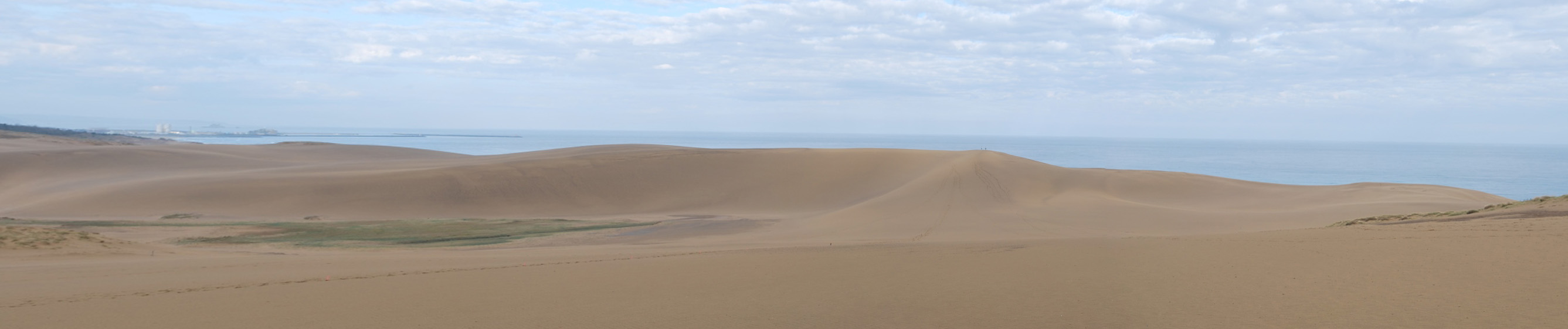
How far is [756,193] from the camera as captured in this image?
2889 centimetres

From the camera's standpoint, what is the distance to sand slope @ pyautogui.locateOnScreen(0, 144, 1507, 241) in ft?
64.2

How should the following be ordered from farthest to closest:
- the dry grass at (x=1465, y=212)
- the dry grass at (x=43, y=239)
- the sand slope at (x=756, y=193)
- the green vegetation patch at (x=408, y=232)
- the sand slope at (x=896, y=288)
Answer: the sand slope at (x=756, y=193)
the green vegetation patch at (x=408, y=232)
the dry grass at (x=1465, y=212)
the dry grass at (x=43, y=239)
the sand slope at (x=896, y=288)

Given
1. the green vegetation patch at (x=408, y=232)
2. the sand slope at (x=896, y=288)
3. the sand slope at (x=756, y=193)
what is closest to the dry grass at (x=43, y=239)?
the sand slope at (x=896, y=288)

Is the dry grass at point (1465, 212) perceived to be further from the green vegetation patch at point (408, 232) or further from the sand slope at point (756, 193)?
the green vegetation patch at point (408, 232)

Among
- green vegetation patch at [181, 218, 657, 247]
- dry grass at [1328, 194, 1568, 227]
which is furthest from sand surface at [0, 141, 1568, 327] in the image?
green vegetation patch at [181, 218, 657, 247]

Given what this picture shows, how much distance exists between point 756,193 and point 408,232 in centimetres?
1202

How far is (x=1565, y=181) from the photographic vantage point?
6009 cm

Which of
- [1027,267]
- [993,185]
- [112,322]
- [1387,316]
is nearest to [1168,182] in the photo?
[993,185]

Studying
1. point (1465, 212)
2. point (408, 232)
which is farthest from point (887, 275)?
point (408, 232)

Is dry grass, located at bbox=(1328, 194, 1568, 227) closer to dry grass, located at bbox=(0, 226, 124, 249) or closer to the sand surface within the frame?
the sand surface

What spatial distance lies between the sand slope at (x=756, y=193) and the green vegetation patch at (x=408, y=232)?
10.9 ft

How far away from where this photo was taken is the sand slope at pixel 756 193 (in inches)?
771

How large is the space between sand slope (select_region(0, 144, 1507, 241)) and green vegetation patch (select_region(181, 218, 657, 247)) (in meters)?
3.32

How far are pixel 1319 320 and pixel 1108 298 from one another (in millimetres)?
1412
